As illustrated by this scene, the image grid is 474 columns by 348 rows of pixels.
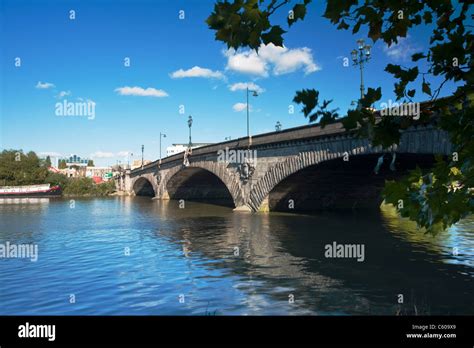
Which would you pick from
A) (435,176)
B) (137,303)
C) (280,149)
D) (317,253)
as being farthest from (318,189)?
(435,176)

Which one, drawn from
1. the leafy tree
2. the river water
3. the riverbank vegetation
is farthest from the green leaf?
the riverbank vegetation

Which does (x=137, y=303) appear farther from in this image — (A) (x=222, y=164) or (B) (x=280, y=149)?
(A) (x=222, y=164)

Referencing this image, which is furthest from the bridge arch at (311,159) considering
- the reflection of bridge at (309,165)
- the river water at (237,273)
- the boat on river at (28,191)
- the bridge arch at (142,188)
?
the boat on river at (28,191)

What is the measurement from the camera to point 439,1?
169 inches

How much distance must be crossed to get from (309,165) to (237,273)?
1834 cm

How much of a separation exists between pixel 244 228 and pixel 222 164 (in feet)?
57.0

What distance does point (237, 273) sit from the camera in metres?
15.5

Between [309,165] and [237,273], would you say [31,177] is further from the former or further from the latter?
[237,273]

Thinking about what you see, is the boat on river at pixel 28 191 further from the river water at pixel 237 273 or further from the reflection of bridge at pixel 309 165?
the river water at pixel 237 273

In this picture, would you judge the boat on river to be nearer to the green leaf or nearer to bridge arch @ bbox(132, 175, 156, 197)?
bridge arch @ bbox(132, 175, 156, 197)

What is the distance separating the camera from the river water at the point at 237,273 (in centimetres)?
1146

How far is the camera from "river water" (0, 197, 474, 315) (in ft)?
37.6
